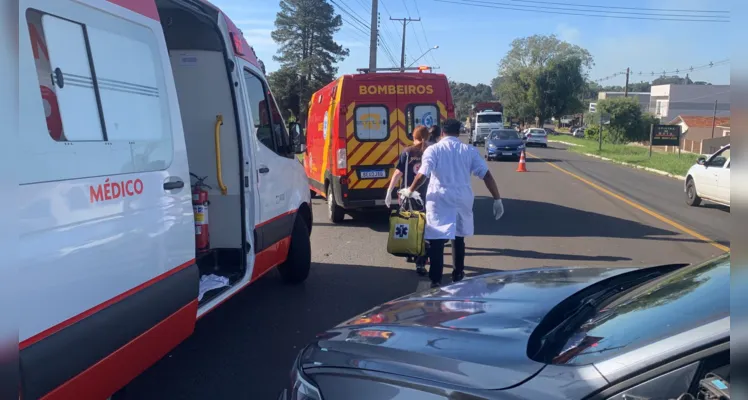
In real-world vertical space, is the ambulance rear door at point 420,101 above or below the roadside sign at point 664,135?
above

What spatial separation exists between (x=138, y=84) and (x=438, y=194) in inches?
126

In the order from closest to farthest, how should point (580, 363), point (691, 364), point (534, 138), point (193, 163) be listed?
1. point (691, 364)
2. point (580, 363)
3. point (193, 163)
4. point (534, 138)

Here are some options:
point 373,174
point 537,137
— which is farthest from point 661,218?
point 537,137

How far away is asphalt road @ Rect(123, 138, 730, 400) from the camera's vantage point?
447cm

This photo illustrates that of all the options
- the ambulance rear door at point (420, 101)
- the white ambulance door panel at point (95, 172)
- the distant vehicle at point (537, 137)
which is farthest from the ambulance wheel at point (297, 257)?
the distant vehicle at point (537, 137)

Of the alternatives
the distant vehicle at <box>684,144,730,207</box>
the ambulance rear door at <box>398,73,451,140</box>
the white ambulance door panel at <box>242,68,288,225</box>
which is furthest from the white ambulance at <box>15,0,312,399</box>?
the distant vehicle at <box>684,144,730,207</box>

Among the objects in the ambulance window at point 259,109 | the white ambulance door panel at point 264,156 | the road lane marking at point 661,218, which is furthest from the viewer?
the road lane marking at point 661,218

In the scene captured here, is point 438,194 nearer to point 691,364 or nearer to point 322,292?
point 322,292

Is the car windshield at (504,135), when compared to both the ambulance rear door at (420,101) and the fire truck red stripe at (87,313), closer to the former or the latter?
the ambulance rear door at (420,101)

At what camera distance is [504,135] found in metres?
29.9

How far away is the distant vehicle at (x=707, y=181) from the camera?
41.1 ft

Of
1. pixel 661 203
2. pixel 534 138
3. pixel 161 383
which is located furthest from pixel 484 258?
pixel 534 138

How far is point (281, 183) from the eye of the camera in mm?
6086

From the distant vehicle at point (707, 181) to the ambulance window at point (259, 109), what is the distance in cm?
984
